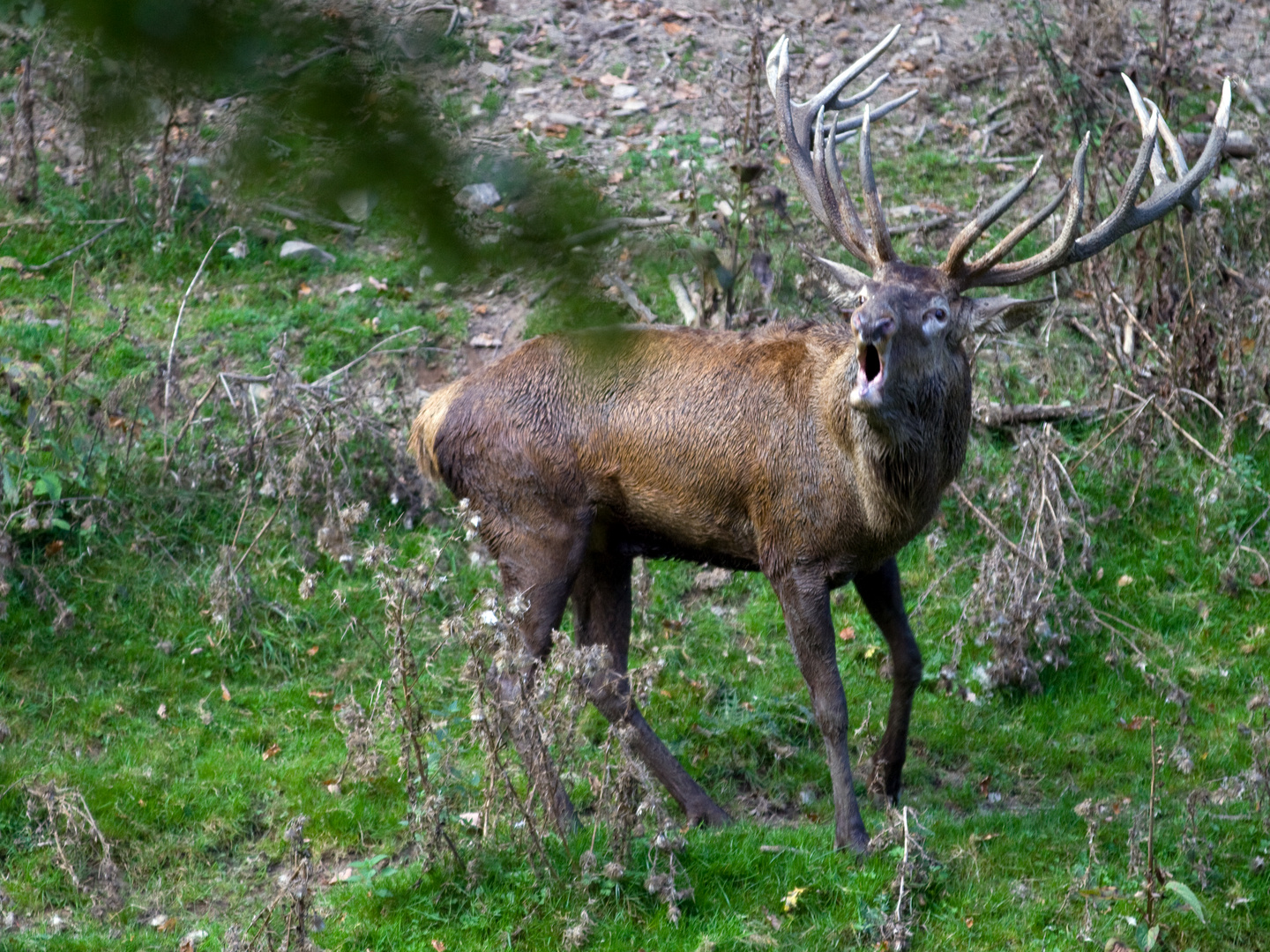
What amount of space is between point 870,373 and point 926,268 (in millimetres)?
504

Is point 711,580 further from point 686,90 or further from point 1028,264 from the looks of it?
point 686,90

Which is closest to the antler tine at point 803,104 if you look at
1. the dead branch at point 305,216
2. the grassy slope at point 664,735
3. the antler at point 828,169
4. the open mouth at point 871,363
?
the antler at point 828,169

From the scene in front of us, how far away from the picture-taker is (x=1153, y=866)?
495cm

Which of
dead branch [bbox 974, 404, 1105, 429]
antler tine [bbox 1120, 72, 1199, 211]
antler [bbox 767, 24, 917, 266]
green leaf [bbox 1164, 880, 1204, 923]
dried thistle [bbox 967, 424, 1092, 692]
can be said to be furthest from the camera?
dead branch [bbox 974, 404, 1105, 429]

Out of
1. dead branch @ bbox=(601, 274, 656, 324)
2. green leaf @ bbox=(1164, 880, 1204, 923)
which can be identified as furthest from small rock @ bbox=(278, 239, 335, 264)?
dead branch @ bbox=(601, 274, 656, 324)

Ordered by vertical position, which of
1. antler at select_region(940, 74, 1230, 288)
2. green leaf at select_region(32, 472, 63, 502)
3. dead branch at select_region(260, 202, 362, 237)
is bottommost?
green leaf at select_region(32, 472, 63, 502)

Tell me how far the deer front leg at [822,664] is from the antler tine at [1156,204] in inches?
68.3

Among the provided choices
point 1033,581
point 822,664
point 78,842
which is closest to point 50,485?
point 78,842

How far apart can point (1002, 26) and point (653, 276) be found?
11.4m

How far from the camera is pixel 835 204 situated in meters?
5.77

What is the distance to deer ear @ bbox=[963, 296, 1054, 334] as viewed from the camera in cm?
540

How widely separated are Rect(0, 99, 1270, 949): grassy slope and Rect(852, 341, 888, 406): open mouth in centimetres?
188

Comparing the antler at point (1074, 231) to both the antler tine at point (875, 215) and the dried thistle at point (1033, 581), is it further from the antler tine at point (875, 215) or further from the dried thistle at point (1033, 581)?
the dried thistle at point (1033, 581)

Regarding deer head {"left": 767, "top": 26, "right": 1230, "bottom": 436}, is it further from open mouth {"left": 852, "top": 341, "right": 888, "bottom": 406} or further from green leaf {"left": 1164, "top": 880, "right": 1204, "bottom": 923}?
green leaf {"left": 1164, "top": 880, "right": 1204, "bottom": 923}
